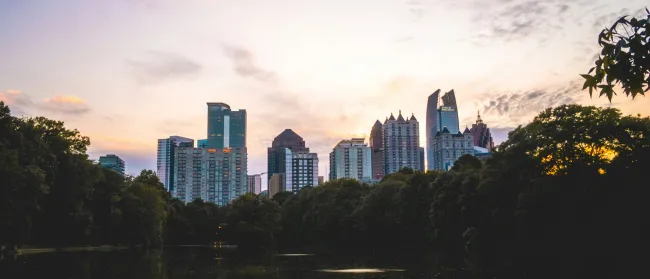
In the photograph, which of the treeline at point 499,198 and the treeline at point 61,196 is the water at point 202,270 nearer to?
the treeline at point 499,198

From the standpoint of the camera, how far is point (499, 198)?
193 feet

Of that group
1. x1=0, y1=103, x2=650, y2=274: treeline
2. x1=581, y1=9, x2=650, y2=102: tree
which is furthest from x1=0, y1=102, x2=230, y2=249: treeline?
x1=581, y1=9, x2=650, y2=102: tree

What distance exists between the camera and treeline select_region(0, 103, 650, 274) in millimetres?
48469

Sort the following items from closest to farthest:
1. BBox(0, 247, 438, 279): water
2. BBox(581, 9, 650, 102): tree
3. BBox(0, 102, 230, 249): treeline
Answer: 1. BBox(581, 9, 650, 102): tree
2. BBox(0, 247, 438, 279): water
3. BBox(0, 102, 230, 249): treeline

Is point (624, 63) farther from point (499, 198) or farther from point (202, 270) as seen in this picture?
point (499, 198)

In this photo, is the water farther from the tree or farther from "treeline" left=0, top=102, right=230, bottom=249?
the tree

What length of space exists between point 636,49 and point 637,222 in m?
47.1

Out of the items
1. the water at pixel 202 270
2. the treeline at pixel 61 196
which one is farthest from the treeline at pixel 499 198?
the water at pixel 202 270

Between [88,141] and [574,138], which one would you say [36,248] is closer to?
[88,141]

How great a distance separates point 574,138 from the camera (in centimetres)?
5366

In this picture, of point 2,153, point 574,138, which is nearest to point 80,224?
point 2,153

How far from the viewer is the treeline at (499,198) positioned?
159ft

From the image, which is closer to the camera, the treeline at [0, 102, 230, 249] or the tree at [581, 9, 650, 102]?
the tree at [581, 9, 650, 102]

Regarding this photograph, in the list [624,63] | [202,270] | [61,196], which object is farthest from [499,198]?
[624,63]
